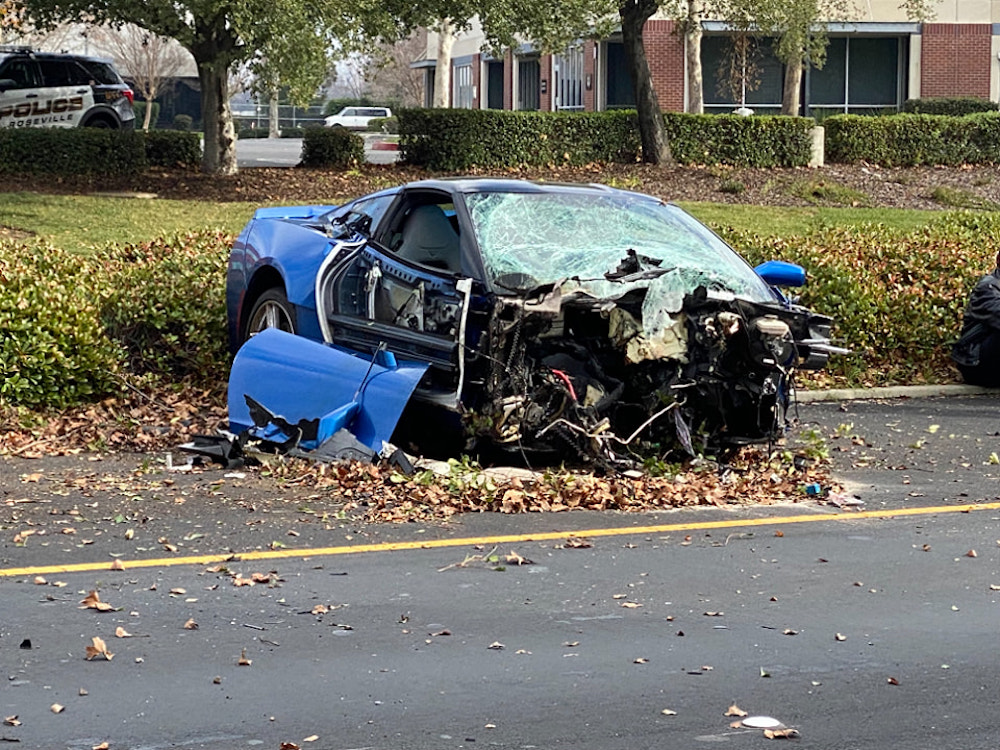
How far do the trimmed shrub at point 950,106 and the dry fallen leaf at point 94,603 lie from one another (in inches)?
1377

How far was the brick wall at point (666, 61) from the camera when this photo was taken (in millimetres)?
41125

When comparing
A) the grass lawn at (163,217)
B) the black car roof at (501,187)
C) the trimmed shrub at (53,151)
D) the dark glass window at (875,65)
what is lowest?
the grass lawn at (163,217)

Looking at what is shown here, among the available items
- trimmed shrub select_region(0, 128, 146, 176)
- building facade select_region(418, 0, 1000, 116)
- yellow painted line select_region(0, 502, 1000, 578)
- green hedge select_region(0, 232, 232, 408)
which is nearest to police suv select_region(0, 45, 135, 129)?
trimmed shrub select_region(0, 128, 146, 176)

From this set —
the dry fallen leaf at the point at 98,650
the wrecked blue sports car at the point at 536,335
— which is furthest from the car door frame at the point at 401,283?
the dry fallen leaf at the point at 98,650

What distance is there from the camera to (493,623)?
20.0 feet

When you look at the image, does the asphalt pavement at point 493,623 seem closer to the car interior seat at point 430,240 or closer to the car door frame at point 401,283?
the car door frame at point 401,283

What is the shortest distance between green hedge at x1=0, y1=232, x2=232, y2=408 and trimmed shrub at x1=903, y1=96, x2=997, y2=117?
2950 centimetres

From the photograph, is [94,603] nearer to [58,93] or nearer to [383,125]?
[58,93]

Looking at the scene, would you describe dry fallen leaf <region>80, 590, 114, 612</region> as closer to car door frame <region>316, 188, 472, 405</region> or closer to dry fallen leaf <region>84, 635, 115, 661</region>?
dry fallen leaf <region>84, 635, 115, 661</region>

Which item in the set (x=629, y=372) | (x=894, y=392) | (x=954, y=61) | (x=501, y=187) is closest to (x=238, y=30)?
(x=894, y=392)

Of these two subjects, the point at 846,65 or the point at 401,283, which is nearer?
the point at 401,283

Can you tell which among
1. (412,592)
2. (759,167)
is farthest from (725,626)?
(759,167)

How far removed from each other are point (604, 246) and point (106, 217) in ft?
37.7

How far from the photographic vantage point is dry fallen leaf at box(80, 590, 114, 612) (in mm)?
6129
